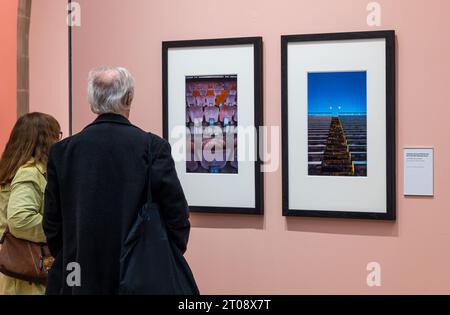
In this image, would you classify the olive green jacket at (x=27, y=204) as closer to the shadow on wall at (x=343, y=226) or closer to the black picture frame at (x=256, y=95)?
the black picture frame at (x=256, y=95)

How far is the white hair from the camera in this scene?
6.99 ft

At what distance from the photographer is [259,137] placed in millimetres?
2912

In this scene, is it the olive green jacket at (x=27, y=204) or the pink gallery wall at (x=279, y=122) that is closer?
the olive green jacket at (x=27, y=204)

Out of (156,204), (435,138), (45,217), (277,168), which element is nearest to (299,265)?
(277,168)

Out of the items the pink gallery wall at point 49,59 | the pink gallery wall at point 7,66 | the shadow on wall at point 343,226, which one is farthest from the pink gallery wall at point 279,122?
the pink gallery wall at point 49,59

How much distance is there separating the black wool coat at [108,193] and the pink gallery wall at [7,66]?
217 cm

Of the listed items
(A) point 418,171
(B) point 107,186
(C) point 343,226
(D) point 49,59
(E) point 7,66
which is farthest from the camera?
(D) point 49,59

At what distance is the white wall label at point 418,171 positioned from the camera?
8.79 feet

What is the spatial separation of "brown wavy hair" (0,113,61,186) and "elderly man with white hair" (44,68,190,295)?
453 mm

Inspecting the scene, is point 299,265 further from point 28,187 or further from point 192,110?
point 28,187

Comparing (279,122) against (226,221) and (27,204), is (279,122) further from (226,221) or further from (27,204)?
(27,204)

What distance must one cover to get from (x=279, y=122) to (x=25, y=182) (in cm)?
112

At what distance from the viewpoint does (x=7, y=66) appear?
4156 millimetres


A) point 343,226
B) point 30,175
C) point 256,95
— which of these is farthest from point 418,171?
point 30,175
